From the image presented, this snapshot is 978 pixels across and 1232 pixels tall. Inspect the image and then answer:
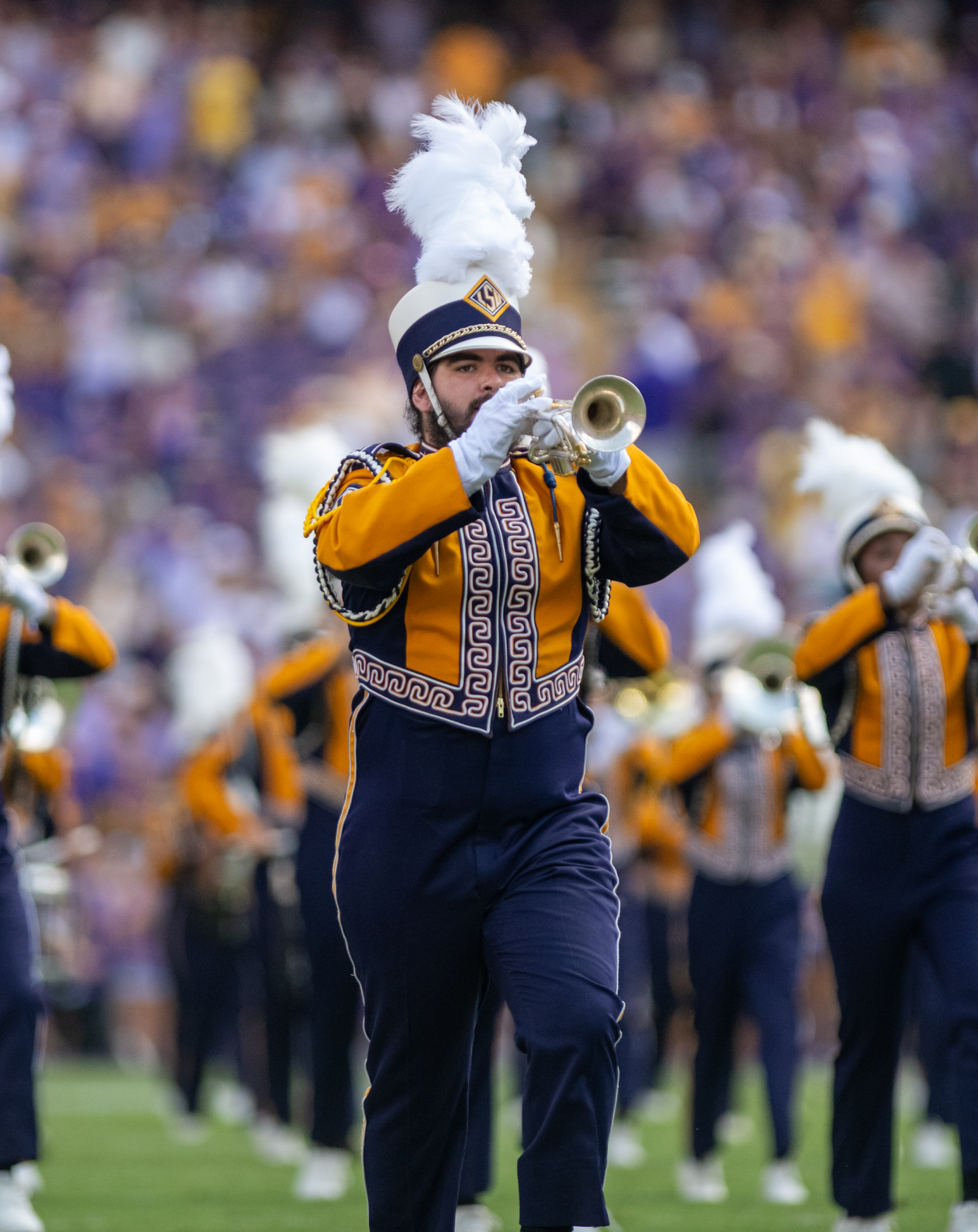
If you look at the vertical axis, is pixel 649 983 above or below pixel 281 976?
above

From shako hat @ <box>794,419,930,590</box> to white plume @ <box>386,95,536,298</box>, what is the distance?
2481 millimetres

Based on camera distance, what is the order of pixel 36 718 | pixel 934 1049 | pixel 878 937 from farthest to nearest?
pixel 934 1049 < pixel 36 718 < pixel 878 937

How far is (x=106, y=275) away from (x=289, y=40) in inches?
169

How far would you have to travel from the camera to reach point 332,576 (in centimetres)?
450

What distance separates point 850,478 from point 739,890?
8.30 ft

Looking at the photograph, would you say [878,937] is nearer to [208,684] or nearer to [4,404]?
[4,404]

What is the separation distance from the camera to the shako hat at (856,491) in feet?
22.3

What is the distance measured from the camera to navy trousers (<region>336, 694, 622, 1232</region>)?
3975mm

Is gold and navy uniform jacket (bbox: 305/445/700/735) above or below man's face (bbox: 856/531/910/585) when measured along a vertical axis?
below

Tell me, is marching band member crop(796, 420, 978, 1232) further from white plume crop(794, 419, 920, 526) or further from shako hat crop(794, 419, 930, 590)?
white plume crop(794, 419, 920, 526)

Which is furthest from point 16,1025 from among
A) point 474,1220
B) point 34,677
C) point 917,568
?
point 917,568

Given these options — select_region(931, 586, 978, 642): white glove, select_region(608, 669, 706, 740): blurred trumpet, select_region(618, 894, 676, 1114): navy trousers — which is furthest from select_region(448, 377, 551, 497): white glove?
select_region(618, 894, 676, 1114): navy trousers

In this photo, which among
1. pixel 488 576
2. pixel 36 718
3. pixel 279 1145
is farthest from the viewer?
pixel 279 1145

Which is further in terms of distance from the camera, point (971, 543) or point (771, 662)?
point (771, 662)
